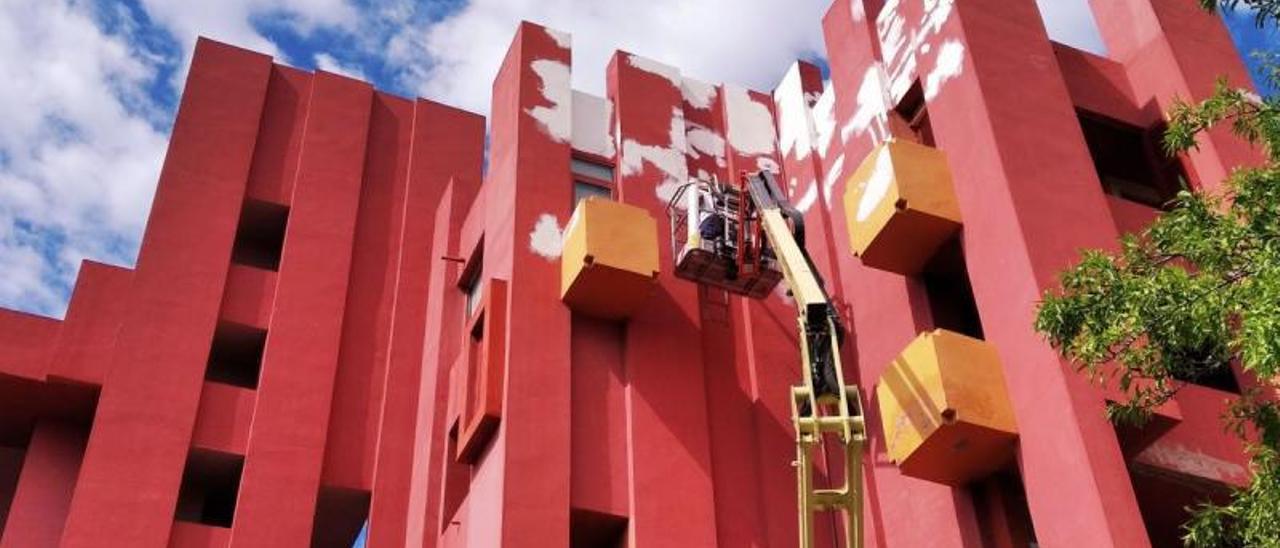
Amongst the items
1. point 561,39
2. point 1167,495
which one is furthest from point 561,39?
point 1167,495

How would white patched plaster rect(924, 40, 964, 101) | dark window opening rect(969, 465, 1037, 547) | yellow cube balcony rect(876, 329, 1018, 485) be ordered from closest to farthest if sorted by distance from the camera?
yellow cube balcony rect(876, 329, 1018, 485) → dark window opening rect(969, 465, 1037, 547) → white patched plaster rect(924, 40, 964, 101)

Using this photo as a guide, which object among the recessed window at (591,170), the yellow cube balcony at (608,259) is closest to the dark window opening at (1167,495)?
the yellow cube balcony at (608,259)

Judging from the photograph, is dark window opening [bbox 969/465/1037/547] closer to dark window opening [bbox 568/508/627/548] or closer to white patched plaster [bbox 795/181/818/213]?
dark window opening [bbox 568/508/627/548]

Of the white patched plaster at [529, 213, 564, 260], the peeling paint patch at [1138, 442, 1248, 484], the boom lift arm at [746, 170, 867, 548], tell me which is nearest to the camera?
the peeling paint patch at [1138, 442, 1248, 484]

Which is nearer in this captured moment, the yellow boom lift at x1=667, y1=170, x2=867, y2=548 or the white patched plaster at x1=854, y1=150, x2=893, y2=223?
the yellow boom lift at x1=667, y1=170, x2=867, y2=548

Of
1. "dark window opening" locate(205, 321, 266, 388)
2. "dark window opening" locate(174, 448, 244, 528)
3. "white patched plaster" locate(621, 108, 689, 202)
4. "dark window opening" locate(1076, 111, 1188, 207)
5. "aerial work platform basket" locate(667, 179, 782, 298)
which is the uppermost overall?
"white patched plaster" locate(621, 108, 689, 202)

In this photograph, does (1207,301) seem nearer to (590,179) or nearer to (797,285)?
(797,285)

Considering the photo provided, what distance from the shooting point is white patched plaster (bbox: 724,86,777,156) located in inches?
1096

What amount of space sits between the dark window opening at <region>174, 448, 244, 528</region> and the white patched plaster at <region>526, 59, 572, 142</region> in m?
10.2

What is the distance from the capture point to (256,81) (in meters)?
32.7

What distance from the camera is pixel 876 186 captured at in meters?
19.6

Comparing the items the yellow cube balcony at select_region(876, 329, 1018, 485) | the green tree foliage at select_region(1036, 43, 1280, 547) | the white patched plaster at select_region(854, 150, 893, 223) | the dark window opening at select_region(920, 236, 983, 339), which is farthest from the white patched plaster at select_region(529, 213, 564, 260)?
the green tree foliage at select_region(1036, 43, 1280, 547)

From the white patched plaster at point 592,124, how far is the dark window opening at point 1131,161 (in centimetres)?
940

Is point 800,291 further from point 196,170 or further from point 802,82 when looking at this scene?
point 196,170
